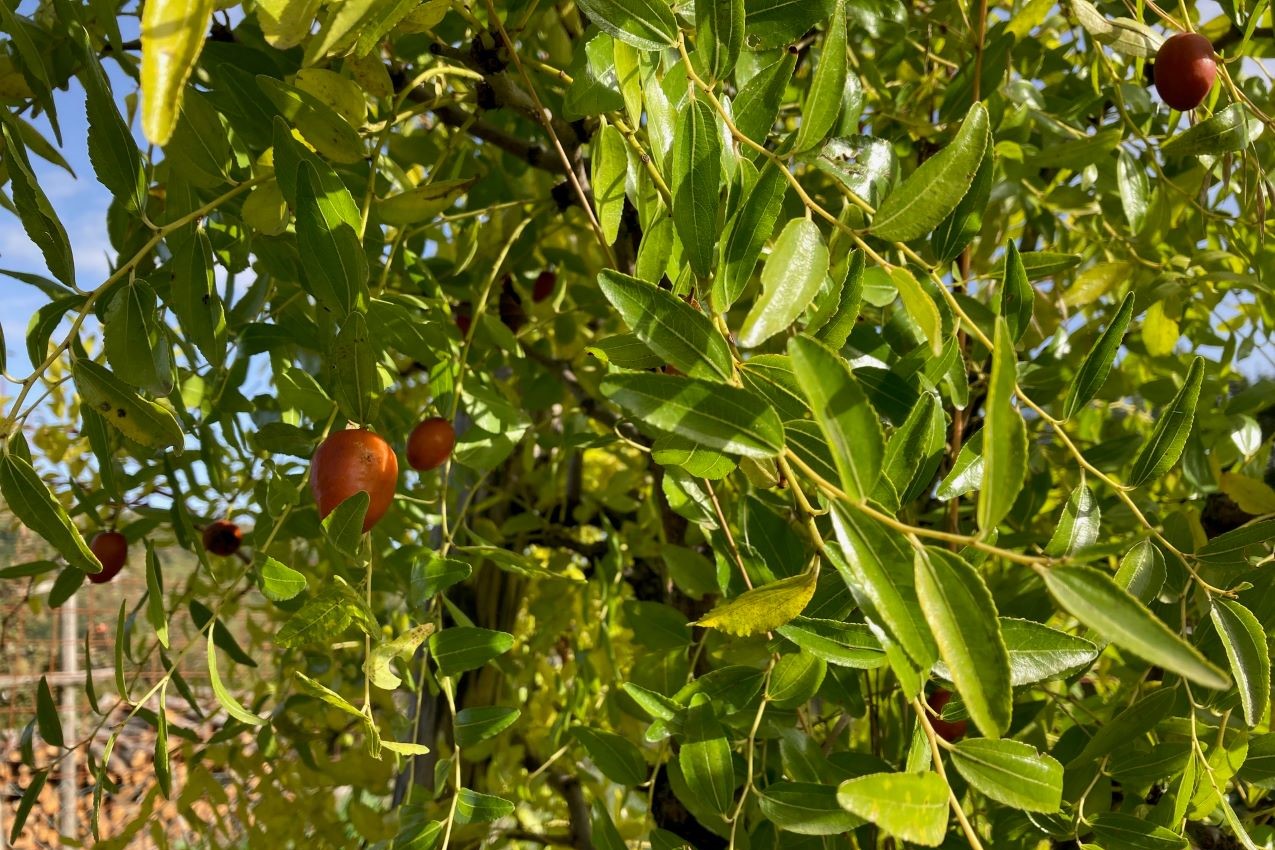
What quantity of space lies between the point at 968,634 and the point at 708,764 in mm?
258

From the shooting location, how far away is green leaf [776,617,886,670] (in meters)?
0.43

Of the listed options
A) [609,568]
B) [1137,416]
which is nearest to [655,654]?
[609,568]

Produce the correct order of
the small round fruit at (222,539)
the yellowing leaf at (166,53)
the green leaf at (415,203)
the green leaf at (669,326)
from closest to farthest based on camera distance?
the yellowing leaf at (166,53) → the green leaf at (669,326) → the green leaf at (415,203) → the small round fruit at (222,539)

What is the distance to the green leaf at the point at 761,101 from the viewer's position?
428 millimetres

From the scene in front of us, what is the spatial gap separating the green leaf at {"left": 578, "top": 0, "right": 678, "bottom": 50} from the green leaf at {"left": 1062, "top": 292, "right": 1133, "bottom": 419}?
25cm

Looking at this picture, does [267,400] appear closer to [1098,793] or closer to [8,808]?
[1098,793]

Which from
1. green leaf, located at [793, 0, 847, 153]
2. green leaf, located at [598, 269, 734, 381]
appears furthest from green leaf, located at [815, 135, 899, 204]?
green leaf, located at [598, 269, 734, 381]

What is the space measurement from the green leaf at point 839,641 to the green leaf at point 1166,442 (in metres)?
0.18

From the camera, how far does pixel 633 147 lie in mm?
499

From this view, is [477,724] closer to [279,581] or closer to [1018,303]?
[279,581]

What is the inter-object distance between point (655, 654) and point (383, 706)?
710 mm

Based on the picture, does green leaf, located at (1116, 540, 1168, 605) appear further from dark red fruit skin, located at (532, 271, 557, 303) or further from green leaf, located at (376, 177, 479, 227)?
dark red fruit skin, located at (532, 271, 557, 303)

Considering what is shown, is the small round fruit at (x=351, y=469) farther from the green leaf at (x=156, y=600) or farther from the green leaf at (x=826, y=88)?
the green leaf at (x=826, y=88)

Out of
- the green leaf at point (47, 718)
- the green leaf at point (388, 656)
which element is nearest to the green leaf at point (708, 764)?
the green leaf at point (388, 656)
